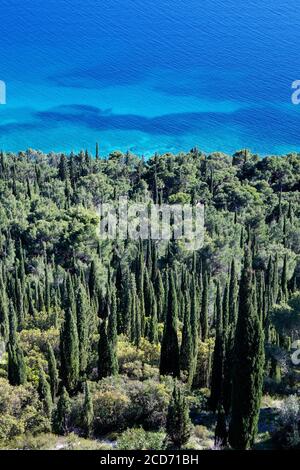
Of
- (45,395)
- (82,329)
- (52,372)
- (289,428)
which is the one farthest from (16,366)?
(289,428)

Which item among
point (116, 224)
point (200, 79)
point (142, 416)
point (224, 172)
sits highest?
point (200, 79)

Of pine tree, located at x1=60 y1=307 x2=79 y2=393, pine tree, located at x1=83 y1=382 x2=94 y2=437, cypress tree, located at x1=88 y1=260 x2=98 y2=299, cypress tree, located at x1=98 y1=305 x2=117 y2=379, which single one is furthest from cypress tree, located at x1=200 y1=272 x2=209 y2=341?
pine tree, located at x1=83 y1=382 x2=94 y2=437

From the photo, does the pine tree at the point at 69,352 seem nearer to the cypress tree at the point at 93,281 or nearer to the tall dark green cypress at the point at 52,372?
the tall dark green cypress at the point at 52,372

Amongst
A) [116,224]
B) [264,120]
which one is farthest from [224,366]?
[264,120]

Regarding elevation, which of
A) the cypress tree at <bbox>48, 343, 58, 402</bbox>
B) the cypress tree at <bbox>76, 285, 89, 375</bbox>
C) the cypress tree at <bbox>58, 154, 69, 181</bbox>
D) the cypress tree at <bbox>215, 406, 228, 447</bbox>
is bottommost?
the cypress tree at <bbox>215, 406, 228, 447</bbox>

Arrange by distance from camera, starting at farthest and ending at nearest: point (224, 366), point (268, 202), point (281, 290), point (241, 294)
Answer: point (268, 202) → point (281, 290) → point (224, 366) → point (241, 294)

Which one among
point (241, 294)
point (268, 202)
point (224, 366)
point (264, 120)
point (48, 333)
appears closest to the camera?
point (241, 294)

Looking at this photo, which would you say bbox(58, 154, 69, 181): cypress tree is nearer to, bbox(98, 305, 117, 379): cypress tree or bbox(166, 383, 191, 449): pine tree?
bbox(98, 305, 117, 379): cypress tree
